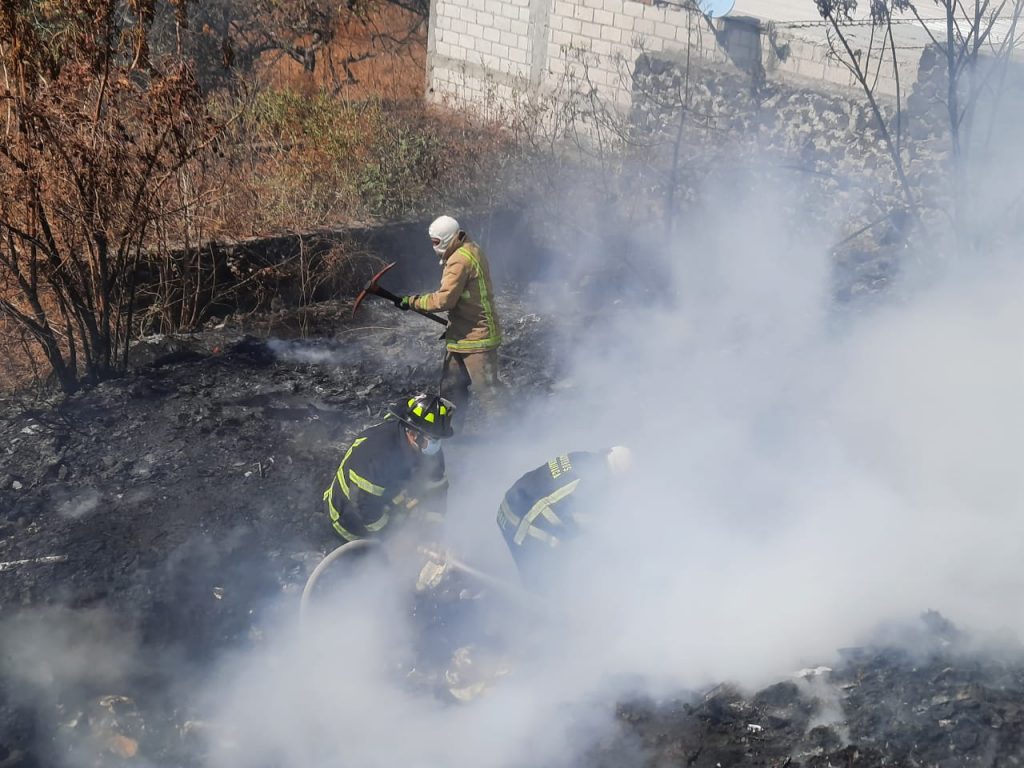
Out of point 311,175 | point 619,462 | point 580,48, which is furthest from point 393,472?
point 580,48

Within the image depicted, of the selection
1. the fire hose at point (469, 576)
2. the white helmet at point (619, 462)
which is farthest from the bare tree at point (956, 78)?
the fire hose at point (469, 576)

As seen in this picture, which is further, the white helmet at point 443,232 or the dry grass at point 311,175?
the dry grass at point 311,175

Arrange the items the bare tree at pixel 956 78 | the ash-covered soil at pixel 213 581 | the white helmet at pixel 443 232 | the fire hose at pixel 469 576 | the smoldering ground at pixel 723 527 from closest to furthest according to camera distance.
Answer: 1. the ash-covered soil at pixel 213 581
2. the smoldering ground at pixel 723 527
3. the fire hose at pixel 469 576
4. the white helmet at pixel 443 232
5. the bare tree at pixel 956 78

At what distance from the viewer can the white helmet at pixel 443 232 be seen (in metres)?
6.03

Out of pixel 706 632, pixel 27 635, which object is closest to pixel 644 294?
pixel 706 632

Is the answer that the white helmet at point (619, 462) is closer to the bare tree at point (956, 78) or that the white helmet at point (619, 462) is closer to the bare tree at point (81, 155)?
the bare tree at point (81, 155)

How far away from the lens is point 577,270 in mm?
9992

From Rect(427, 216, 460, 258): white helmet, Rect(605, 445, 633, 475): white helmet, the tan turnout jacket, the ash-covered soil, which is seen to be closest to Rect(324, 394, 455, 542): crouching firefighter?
the ash-covered soil

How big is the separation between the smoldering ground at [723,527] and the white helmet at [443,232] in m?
1.44

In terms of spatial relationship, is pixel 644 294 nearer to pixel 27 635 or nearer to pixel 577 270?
pixel 577 270

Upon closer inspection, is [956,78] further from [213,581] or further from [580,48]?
[213,581]

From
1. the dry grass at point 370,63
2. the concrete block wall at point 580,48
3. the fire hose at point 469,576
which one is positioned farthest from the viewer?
the dry grass at point 370,63

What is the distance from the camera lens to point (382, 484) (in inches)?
184

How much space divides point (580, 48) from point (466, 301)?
22.0 feet
